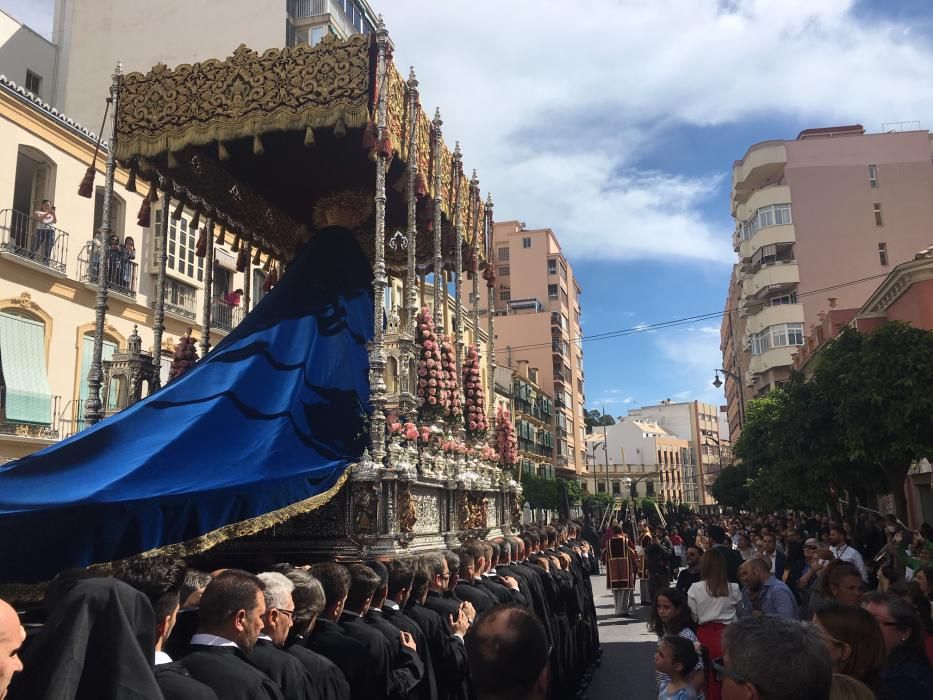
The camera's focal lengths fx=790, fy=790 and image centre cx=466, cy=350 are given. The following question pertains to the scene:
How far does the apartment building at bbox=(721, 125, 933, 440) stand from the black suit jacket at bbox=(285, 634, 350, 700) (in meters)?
42.1

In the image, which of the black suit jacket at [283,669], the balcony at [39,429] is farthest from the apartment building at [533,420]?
the black suit jacket at [283,669]

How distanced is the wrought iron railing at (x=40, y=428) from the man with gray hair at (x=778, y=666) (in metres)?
16.7

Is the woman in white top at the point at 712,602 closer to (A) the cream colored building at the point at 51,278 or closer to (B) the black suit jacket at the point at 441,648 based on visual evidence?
(B) the black suit jacket at the point at 441,648

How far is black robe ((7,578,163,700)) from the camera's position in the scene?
205 cm

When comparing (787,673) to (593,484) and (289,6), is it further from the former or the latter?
(593,484)

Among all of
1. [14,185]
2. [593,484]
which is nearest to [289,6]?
[14,185]

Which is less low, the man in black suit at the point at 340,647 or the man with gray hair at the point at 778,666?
the man with gray hair at the point at 778,666

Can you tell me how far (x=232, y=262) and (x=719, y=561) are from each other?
20.0 m

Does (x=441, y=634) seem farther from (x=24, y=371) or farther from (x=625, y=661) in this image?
(x=24, y=371)

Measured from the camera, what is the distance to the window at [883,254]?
139 ft

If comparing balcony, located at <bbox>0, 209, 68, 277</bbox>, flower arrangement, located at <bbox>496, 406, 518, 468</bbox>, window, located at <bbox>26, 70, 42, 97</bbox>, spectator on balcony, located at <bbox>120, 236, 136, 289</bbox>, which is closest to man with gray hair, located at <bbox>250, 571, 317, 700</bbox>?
flower arrangement, located at <bbox>496, 406, 518, 468</bbox>

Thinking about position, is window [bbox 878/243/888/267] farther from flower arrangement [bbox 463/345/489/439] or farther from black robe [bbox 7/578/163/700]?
black robe [bbox 7/578/163/700]

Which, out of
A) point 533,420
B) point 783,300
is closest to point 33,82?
point 783,300

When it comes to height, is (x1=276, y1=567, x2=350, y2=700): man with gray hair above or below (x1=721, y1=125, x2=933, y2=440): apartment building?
below
